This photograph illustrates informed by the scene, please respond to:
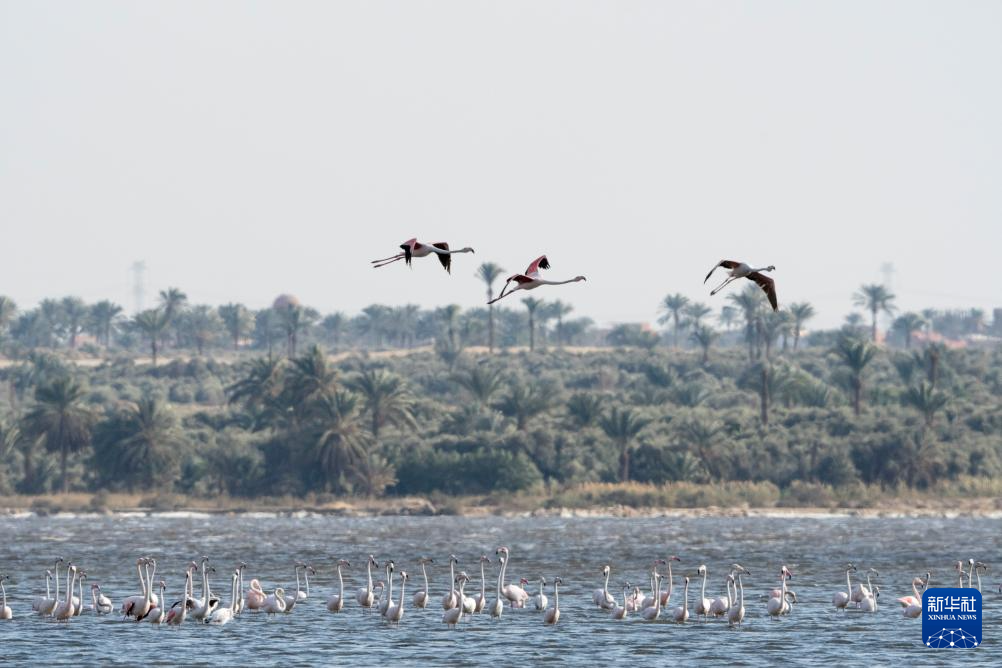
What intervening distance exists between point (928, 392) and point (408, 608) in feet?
233

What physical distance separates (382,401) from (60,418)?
20.0m

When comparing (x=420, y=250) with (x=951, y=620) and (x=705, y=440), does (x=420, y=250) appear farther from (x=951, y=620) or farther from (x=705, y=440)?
(x=705, y=440)

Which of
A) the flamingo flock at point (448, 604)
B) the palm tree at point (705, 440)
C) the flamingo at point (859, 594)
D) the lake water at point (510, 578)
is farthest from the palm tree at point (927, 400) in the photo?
the flamingo at point (859, 594)

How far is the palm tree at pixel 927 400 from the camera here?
371 ft

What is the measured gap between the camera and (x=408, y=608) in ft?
161

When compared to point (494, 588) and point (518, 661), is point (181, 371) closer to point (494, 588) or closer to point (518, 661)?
point (494, 588)

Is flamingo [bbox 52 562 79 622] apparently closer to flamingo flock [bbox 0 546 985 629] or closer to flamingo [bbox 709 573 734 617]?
flamingo flock [bbox 0 546 985 629]

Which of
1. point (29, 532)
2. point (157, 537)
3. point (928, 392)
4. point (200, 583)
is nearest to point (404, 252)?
point (200, 583)

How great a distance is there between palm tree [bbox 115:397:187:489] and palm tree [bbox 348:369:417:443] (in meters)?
12.1

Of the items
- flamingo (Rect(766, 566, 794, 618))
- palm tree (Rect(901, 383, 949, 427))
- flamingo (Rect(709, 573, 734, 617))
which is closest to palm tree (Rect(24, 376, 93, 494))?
palm tree (Rect(901, 383, 949, 427))

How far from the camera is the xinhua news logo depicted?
129 ft

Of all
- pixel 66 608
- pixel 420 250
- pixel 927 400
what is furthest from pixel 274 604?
pixel 927 400

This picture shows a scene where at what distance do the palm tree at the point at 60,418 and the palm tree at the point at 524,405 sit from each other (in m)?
27.0

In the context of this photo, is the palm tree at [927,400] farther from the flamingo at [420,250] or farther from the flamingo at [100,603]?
A: the flamingo at [420,250]
